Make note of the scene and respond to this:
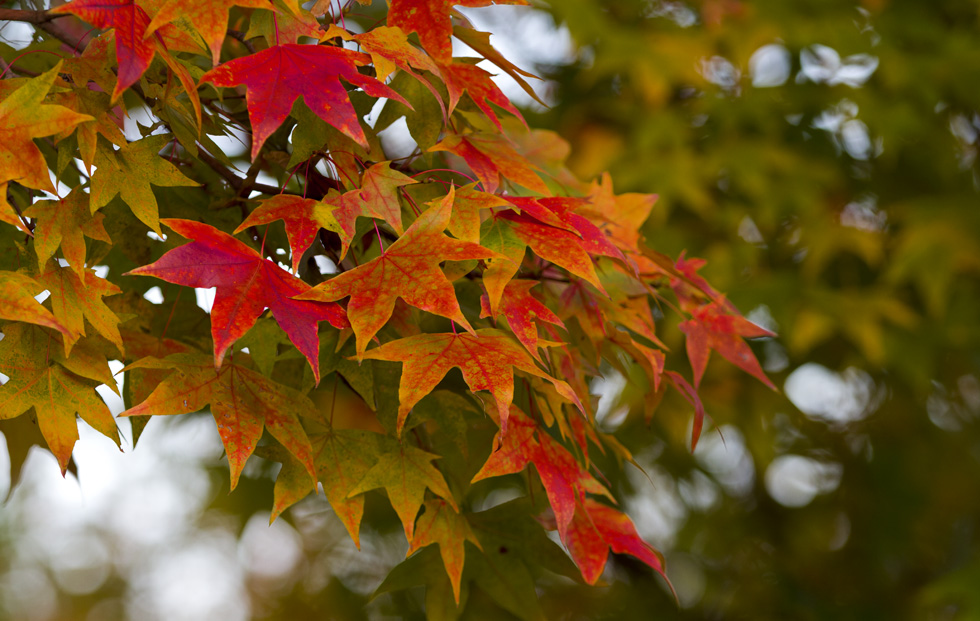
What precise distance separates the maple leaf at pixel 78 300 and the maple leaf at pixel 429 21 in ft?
1.06

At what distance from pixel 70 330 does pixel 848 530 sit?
97.4 inches

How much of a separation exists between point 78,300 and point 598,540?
0.51m

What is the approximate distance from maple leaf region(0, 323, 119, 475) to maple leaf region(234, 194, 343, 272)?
201mm

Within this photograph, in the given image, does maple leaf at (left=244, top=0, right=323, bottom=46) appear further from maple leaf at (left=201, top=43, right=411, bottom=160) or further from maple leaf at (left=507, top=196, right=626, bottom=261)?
maple leaf at (left=507, top=196, right=626, bottom=261)

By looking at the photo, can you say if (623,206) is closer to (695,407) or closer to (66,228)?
(695,407)

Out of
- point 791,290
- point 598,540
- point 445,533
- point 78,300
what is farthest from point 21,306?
point 791,290

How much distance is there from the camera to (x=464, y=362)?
58 cm

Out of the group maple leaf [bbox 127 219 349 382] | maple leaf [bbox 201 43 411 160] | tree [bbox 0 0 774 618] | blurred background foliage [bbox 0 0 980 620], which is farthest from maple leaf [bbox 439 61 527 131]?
blurred background foliage [bbox 0 0 980 620]

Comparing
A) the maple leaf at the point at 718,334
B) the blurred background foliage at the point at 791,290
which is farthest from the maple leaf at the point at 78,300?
the blurred background foliage at the point at 791,290

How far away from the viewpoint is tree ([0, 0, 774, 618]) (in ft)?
1.83

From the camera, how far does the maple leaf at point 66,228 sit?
588mm

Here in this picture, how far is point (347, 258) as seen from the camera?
0.70 m

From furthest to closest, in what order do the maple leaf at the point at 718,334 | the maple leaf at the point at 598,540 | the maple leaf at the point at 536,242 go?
the maple leaf at the point at 718,334, the maple leaf at the point at 598,540, the maple leaf at the point at 536,242

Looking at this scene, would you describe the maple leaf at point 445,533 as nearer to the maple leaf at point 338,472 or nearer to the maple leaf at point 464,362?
the maple leaf at point 338,472
